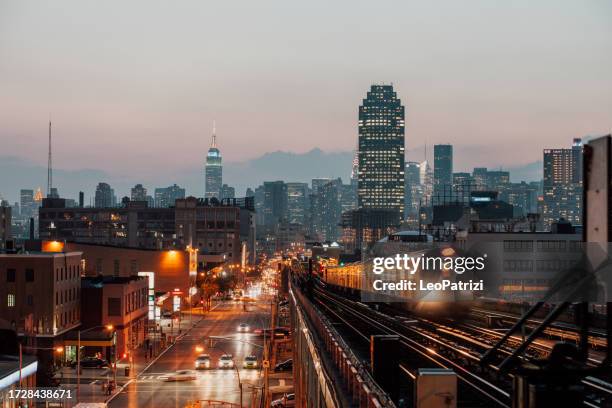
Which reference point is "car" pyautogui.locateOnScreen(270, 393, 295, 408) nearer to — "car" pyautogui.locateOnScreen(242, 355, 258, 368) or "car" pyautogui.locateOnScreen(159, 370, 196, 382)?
"car" pyautogui.locateOnScreen(159, 370, 196, 382)

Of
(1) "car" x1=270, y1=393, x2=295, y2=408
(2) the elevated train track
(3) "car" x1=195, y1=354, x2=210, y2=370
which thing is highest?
(2) the elevated train track

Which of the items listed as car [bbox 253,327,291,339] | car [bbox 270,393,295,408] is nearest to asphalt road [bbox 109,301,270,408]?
car [bbox 253,327,291,339]

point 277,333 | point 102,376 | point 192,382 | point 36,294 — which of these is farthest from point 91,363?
point 277,333

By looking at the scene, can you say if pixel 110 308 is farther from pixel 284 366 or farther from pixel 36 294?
pixel 284 366

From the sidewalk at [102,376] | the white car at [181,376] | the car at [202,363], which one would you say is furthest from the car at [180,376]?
the sidewalk at [102,376]

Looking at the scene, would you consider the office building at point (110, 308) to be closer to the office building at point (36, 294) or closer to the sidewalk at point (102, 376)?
the sidewalk at point (102, 376)
